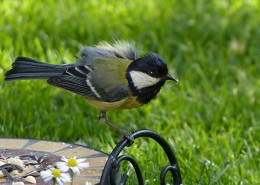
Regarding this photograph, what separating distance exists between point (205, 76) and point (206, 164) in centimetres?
179

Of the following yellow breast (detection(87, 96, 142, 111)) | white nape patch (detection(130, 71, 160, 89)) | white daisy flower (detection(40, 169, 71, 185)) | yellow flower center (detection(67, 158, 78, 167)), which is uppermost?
white nape patch (detection(130, 71, 160, 89))

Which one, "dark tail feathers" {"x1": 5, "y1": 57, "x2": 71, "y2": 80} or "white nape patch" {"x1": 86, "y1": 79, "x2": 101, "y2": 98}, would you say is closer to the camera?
"white nape patch" {"x1": 86, "y1": 79, "x2": 101, "y2": 98}

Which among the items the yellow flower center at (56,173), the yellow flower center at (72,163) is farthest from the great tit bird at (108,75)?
the yellow flower center at (56,173)

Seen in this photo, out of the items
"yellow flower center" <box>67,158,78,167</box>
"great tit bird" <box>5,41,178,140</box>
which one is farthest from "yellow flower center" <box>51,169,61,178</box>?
"great tit bird" <box>5,41,178,140</box>

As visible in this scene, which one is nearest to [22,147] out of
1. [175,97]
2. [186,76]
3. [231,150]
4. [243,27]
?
[231,150]

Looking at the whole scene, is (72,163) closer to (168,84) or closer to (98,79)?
(98,79)

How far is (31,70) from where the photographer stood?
4.08 meters

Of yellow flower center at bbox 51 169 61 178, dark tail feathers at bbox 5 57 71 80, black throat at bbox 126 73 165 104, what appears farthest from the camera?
dark tail feathers at bbox 5 57 71 80

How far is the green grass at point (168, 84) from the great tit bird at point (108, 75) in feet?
2.14

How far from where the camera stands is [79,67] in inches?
159

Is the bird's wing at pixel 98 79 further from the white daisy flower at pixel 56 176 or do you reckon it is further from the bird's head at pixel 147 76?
the white daisy flower at pixel 56 176

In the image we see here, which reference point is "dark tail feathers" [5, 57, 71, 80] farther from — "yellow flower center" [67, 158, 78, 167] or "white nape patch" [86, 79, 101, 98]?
"yellow flower center" [67, 158, 78, 167]

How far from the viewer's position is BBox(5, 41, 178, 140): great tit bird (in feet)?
12.4

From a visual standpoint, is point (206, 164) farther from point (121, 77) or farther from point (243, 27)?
point (243, 27)
